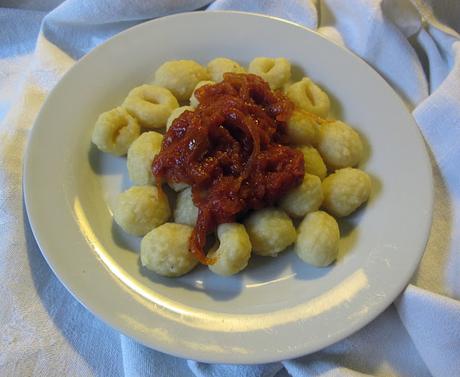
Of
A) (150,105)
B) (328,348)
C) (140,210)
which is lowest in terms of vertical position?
(328,348)

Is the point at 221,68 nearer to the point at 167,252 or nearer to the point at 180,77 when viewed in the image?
the point at 180,77

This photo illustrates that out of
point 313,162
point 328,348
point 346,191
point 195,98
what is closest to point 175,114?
point 195,98

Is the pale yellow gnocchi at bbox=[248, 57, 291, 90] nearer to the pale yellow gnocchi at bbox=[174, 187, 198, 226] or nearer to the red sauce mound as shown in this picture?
the red sauce mound

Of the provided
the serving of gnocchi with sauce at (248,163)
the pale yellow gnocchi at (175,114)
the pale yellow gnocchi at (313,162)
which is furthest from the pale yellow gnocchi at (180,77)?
the pale yellow gnocchi at (313,162)

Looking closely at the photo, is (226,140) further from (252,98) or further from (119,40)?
(119,40)

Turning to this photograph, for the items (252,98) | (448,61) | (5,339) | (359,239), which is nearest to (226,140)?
(252,98)

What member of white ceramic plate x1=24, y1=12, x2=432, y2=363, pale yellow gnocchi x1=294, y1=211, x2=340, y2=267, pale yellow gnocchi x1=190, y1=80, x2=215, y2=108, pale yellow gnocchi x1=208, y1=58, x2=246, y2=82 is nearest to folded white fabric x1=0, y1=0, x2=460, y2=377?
white ceramic plate x1=24, y1=12, x2=432, y2=363
